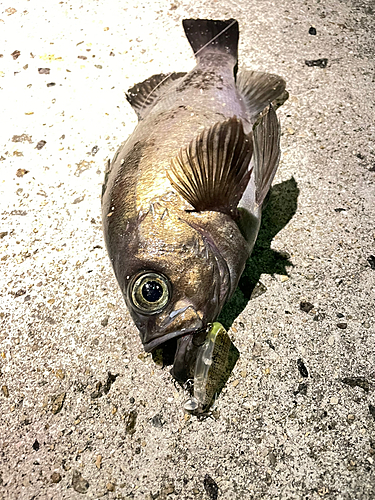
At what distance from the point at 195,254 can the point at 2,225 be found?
141 cm

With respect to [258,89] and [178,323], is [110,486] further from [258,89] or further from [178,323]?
[258,89]

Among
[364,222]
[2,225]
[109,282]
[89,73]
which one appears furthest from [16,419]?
[89,73]

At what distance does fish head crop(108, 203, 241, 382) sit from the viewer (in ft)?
5.11

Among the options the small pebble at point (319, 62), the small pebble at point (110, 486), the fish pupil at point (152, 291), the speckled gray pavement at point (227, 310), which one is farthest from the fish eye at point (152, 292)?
the small pebble at point (319, 62)

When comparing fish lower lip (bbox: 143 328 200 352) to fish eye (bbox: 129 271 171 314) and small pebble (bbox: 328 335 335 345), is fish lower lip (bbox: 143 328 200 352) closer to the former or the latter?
fish eye (bbox: 129 271 171 314)

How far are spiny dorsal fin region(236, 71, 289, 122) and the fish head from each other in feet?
3.32

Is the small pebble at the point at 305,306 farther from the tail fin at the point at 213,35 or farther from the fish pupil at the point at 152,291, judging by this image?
the tail fin at the point at 213,35

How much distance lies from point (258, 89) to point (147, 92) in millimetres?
644

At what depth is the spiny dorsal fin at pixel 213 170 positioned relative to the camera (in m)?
1.69

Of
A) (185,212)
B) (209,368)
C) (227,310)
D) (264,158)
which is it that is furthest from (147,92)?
(209,368)

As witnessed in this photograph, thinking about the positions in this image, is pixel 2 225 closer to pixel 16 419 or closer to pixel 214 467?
pixel 16 419

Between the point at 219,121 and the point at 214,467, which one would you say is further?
the point at 219,121

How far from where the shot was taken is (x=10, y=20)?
129 inches

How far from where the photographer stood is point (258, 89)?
7.80 ft
